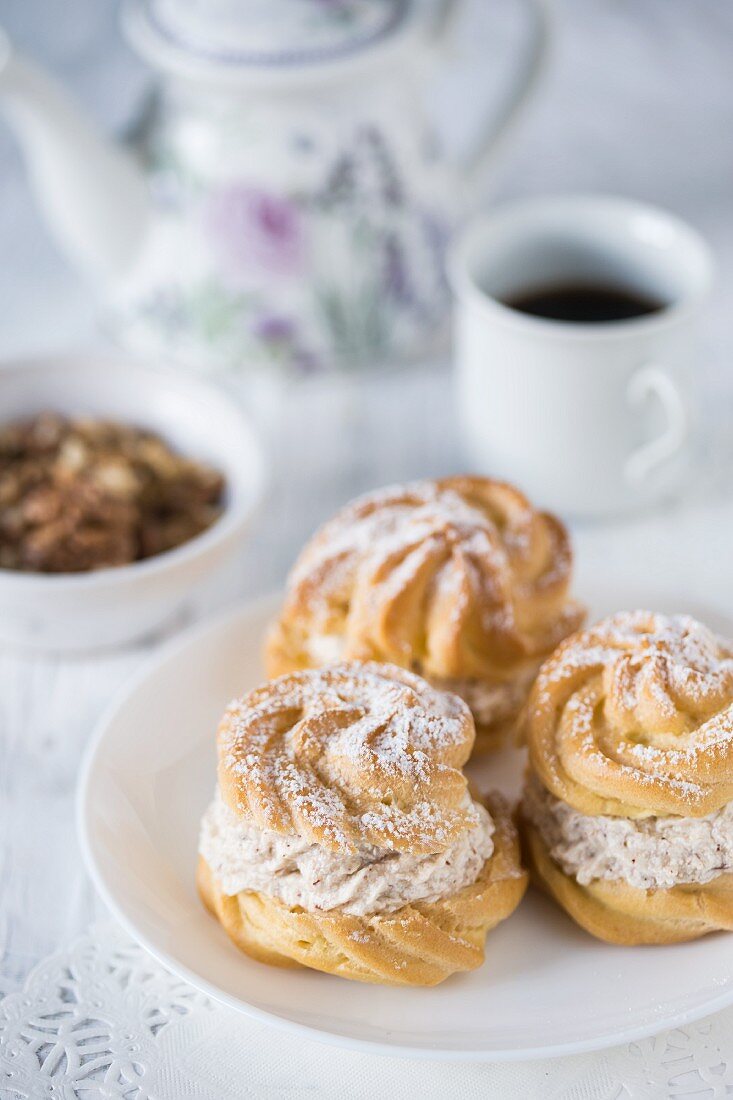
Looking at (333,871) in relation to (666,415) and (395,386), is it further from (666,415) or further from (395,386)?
(395,386)

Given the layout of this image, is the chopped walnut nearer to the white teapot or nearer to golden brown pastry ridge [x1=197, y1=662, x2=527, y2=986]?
the white teapot

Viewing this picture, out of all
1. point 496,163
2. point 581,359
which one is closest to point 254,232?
point 496,163

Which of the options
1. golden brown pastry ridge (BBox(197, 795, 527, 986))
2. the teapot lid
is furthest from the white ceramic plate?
the teapot lid

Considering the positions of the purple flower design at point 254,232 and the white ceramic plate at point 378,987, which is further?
the purple flower design at point 254,232

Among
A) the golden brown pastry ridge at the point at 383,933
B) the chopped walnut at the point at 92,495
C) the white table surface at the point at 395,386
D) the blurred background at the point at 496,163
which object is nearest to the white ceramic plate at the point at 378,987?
the golden brown pastry ridge at the point at 383,933

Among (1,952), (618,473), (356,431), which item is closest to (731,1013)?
(1,952)

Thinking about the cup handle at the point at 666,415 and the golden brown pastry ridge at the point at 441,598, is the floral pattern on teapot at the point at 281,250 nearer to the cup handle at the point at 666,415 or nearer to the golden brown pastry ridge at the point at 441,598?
the cup handle at the point at 666,415
